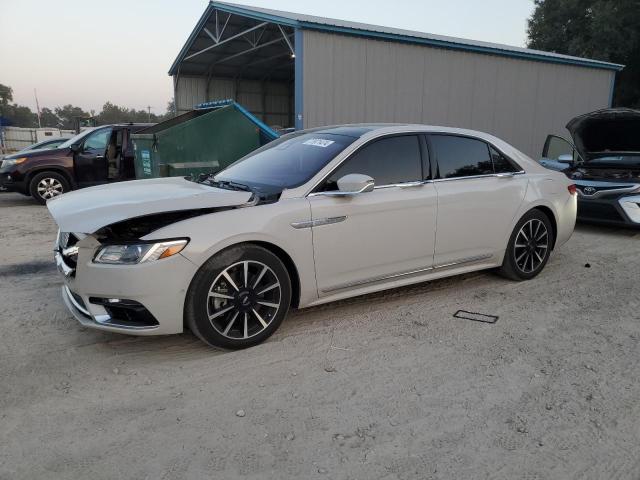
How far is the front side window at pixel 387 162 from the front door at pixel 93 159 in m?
8.12

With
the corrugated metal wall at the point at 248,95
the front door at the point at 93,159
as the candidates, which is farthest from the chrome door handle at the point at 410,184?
the corrugated metal wall at the point at 248,95

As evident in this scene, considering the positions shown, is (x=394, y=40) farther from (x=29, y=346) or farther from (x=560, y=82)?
(x=29, y=346)

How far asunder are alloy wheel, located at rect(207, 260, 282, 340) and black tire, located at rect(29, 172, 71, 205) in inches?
329

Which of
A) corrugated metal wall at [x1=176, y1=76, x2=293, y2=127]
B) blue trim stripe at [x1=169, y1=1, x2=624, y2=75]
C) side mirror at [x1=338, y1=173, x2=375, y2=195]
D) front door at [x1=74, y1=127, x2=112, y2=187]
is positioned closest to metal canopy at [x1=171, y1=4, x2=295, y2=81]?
corrugated metal wall at [x1=176, y1=76, x2=293, y2=127]

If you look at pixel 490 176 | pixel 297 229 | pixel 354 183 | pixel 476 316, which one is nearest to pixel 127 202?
pixel 297 229

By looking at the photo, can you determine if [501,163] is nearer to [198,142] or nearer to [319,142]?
[319,142]

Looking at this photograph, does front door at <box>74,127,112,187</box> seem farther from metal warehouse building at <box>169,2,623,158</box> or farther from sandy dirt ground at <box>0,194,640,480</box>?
sandy dirt ground at <box>0,194,640,480</box>

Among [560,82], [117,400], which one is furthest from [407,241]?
[560,82]

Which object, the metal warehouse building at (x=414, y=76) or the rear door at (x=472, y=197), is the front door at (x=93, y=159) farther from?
the rear door at (x=472, y=197)

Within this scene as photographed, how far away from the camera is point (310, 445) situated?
2.40m

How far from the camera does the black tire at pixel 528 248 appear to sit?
4785 mm

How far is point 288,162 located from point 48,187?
8.04m

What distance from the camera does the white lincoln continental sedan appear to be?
10.2 ft

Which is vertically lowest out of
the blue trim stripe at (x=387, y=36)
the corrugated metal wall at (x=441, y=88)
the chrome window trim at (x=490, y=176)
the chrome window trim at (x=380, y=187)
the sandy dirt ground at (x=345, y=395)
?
the sandy dirt ground at (x=345, y=395)
